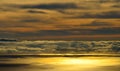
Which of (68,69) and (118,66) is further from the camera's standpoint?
(118,66)

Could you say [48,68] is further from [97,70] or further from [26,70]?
[97,70]

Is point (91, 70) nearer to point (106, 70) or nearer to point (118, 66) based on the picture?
point (106, 70)

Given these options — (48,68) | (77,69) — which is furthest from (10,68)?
(77,69)

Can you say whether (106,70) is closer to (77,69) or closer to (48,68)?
(77,69)

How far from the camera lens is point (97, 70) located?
26188 mm

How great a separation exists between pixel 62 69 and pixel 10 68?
144 inches

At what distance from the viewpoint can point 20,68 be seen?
27.9 metres

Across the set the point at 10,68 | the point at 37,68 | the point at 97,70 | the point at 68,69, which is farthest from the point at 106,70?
the point at 10,68

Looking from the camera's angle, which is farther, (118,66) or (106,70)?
(118,66)

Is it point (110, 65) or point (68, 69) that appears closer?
point (68, 69)

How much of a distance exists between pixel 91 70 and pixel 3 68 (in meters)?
5.86

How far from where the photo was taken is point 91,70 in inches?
1031

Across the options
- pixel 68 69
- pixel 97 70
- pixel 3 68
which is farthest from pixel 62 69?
pixel 3 68

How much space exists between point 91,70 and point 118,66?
3116 millimetres
